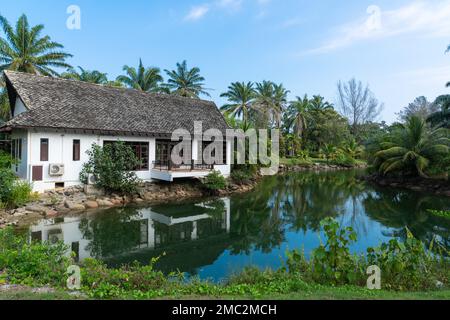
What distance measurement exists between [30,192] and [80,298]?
9.82 m

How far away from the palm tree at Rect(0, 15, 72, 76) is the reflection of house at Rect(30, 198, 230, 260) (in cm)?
1561

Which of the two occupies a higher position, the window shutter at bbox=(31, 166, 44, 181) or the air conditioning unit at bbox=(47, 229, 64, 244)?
the window shutter at bbox=(31, 166, 44, 181)

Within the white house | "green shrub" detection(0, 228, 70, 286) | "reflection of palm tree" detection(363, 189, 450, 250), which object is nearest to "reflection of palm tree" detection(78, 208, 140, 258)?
"green shrub" detection(0, 228, 70, 286)

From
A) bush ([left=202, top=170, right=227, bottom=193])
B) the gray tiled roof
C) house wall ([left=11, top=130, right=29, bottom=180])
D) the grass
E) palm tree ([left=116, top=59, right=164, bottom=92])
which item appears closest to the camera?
the grass

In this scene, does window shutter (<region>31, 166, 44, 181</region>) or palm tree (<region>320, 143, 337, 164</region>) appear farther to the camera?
palm tree (<region>320, 143, 337, 164</region>)

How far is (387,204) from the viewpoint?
16.5 meters

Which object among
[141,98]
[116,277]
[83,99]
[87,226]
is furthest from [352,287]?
[141,98]

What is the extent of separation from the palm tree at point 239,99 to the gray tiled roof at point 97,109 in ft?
51.9

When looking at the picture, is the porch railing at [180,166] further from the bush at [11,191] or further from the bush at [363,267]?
the bush at [363,267]

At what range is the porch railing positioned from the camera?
632 inches

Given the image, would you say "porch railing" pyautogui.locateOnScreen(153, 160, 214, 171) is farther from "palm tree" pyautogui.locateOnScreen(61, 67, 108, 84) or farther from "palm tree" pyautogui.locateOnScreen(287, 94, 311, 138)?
"palm tree" pyautogui.locateOnScreen(287, 94, 311, 138)

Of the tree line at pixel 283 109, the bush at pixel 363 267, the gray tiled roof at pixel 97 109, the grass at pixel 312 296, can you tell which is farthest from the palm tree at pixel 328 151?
the grass at pixel 312 296

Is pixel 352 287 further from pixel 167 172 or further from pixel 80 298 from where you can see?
pixel 167 172

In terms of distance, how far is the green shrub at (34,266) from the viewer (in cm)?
484
